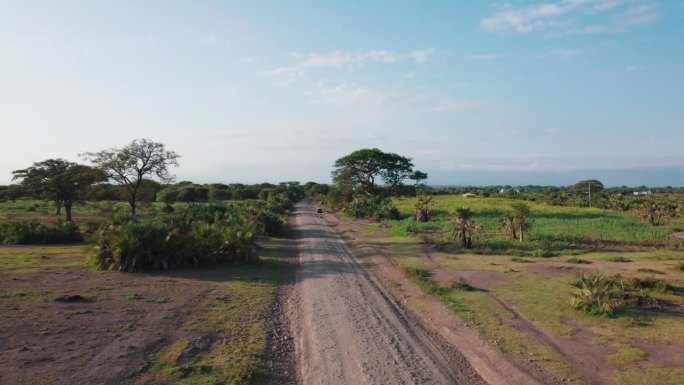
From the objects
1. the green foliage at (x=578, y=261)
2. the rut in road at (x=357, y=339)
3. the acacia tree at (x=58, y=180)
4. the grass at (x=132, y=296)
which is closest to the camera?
the rut in road at (x=357, y=339)

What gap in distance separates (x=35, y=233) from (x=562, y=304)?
28.1m

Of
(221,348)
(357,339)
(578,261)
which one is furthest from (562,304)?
(221,348)

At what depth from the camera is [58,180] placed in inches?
1512

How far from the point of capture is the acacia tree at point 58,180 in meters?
38.5

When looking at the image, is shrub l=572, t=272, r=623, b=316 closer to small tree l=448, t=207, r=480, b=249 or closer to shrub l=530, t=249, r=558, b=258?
shrub l=530, t=249, r=558, b=258

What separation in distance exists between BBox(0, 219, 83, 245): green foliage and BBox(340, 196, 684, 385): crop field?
19305mm

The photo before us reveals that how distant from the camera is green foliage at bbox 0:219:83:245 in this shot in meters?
25.1

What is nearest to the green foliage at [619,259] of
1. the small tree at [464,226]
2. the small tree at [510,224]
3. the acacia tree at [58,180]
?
the small tree at [464,226]

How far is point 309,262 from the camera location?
2034 centimetres

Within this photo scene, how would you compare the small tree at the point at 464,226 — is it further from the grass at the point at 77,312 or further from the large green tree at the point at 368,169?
the large green tree at the point at 368,169

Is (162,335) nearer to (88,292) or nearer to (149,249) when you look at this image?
(88,292)

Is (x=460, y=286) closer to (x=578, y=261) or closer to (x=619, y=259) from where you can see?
(x=578, y=261)

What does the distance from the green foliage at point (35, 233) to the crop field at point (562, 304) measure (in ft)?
63.3

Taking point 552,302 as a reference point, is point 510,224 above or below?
above
